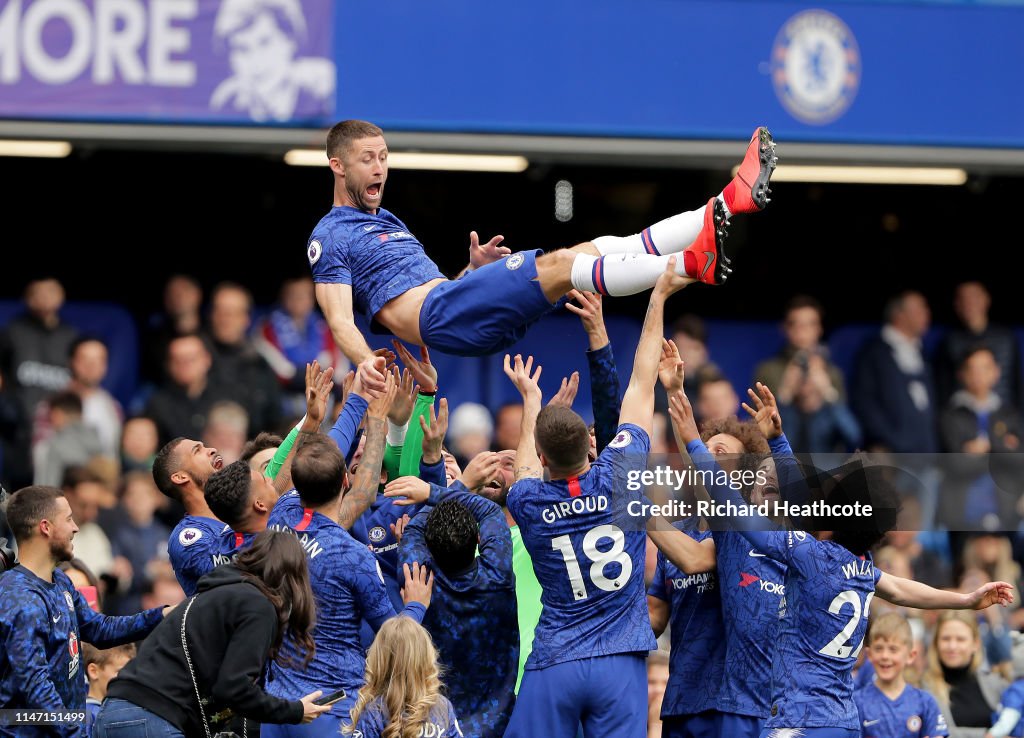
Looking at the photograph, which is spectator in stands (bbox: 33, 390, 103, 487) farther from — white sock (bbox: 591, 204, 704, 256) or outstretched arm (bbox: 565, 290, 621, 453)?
white sock (bbox: 591, 204, 704, 256)

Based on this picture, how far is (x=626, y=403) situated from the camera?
718 centimetres

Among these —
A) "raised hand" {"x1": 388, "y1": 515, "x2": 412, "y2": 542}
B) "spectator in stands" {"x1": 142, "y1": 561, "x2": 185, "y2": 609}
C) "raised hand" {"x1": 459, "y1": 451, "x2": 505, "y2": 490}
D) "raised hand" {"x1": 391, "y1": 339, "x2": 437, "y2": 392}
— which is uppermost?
"raised hand" {"x1": 391, "y1": 339, "x2": 437, "y2": 392}

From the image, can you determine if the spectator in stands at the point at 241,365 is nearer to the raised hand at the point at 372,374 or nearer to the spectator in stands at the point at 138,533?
the spectator in stands at the point at 138,533

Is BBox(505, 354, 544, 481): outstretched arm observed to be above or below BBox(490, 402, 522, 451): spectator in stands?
below

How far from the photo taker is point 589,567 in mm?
7023

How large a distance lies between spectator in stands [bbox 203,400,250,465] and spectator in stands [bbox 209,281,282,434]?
0.66 feet

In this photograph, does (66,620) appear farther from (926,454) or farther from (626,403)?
(926,454)

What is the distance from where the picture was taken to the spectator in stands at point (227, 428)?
11.7m

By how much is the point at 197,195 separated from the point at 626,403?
300 inches

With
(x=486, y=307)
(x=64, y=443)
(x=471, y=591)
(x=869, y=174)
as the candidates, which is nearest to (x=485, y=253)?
(x=486, y=307)

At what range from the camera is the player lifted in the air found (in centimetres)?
715

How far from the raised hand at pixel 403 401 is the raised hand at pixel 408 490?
58 centimetres

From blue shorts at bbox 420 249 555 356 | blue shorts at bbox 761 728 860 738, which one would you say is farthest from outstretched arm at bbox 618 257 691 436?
blue shorts at bbox 761 728 860 738

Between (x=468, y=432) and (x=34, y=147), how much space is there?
12.6 ft
